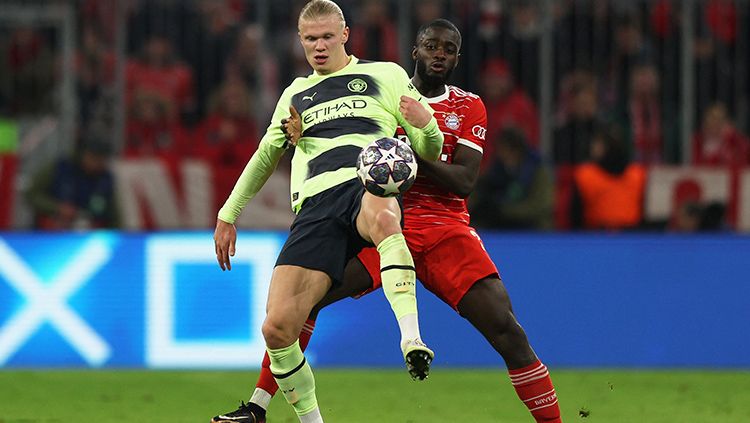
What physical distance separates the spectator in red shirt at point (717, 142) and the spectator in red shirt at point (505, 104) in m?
1.51

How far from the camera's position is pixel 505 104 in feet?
43.2

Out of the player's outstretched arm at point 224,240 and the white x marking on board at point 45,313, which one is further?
the white x marking on board at point 45,313

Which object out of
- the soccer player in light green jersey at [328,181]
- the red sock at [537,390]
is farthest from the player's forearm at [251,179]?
the red sock at [537,390]

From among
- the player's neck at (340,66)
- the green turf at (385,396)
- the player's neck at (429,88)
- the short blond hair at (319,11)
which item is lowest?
the green turf at (385,396)

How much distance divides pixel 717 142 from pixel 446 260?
7095 millimetres

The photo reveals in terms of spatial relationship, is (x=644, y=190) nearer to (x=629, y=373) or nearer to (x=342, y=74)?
(x=629, y=373)

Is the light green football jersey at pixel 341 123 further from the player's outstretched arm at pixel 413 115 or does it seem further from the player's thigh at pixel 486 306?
the player's thigh at pixel 486 306

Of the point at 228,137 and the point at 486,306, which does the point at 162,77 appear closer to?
the point at 228,137

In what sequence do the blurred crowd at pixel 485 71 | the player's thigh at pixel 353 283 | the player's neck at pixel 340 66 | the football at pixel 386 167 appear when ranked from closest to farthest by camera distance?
1. the football at pixel 386 167
2. the player's neck at pixel 340 66
3. the player's thigh at pixel 353 283
4. the blurred crowd at pixel 485 71

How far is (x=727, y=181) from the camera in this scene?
1313 centimetres

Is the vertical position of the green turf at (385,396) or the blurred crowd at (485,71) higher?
the blurred crowd at (485,71)

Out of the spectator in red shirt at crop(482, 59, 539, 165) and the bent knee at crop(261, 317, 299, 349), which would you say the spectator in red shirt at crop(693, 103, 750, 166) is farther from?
the bent knee at crop(261, 317, 299, 349)

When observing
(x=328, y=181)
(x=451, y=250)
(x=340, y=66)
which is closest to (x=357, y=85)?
(x=340, y=66)

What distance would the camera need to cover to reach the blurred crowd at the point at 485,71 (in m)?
13.1
